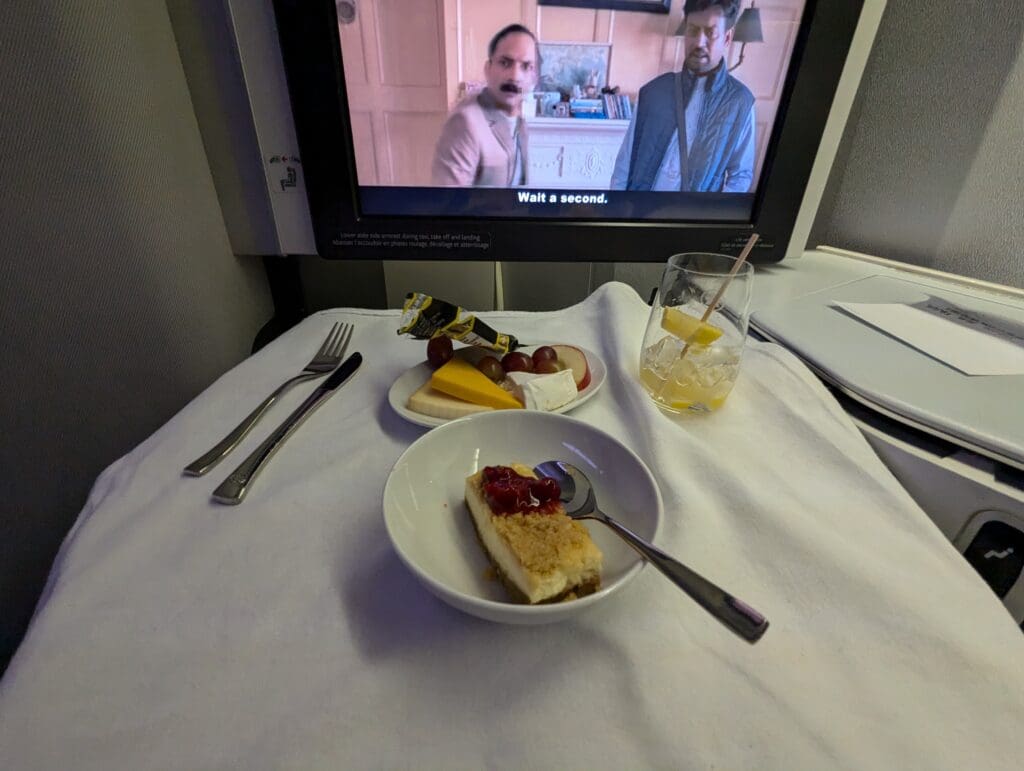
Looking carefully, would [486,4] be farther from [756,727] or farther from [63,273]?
[756,727]

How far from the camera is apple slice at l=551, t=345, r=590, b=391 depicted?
0.52m

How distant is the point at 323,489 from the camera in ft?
1.30

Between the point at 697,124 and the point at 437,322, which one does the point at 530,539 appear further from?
the point at 697,124

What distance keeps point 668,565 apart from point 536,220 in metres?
0.52

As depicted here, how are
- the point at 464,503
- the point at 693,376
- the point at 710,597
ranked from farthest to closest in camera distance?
the point at 693,376 < the point at 464,503 < the point at 710,597

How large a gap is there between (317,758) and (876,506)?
41cm

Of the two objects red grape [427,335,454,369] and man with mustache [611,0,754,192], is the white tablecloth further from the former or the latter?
man with mustache [611,0,754,192]

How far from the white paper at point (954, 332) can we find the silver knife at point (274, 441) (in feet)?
2.00

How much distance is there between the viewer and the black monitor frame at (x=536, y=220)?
1.83 feet

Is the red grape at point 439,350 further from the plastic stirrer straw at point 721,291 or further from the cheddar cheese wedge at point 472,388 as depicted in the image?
the plastic stirrer straw at point 721,291

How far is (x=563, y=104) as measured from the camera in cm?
60

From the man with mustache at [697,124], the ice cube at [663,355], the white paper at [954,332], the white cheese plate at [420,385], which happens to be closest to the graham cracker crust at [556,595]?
the white cheese plate at [420,385]

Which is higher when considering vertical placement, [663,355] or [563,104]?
[563,104]

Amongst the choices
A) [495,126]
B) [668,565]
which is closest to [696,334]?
[668,565]
